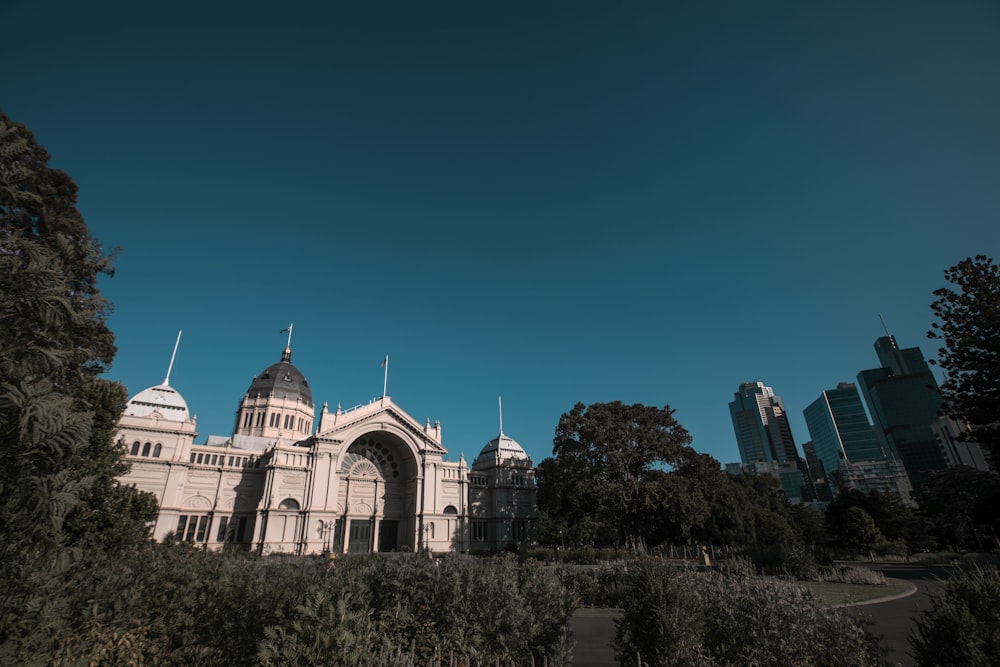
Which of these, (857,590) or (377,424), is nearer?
(857,590)

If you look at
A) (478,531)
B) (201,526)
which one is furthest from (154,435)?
(478,531)

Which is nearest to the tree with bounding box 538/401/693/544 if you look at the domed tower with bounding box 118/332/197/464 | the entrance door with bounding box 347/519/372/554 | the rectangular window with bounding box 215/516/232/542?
the entrance door with bounding box 347/519/372/554

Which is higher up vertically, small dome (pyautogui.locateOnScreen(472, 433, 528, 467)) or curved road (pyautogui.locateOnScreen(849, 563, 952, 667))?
small dome (pyautogui.locateOnScreen(472, 433, 528, 467))

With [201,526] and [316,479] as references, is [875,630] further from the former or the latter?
[201,526]

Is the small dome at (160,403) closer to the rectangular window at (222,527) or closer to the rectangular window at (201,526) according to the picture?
the rectangular window at (201,526)

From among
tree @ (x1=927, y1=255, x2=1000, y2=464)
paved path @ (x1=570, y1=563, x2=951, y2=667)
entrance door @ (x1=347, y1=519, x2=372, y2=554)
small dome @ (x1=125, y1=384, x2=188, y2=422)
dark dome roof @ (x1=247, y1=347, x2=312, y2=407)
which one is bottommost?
paved path @ (x1=570, y1=563, x2=951, y2=667)

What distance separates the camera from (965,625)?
18.2 feet

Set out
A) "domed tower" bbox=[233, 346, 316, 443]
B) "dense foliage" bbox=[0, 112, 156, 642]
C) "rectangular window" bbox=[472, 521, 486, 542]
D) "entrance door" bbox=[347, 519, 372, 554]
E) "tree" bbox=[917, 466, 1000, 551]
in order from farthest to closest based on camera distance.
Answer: "domed tower" bbox=[233, 346, 316, 443] < "rectangular window" bbox=[472, 521, 486, 542] < "entrance door" bbox=[347, 519, 372, 554] < "tree" bbox=[917, 466, 1000, 551] < "dense foliage" bbox=[0, 112, 156, 642]

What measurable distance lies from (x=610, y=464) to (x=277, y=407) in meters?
42.0

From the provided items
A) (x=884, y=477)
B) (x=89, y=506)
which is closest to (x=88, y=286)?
(x=89, y=506)

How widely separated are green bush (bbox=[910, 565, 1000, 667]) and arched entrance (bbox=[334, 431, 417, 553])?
47953 mm

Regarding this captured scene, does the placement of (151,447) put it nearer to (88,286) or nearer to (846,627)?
(88,286)

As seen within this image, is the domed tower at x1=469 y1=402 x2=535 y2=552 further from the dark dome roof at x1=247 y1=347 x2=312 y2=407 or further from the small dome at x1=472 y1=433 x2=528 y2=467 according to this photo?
the dark dome roof at x1=247 y1=347 x2=312 y2=407

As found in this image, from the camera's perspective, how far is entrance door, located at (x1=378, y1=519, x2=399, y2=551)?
1967 inches
